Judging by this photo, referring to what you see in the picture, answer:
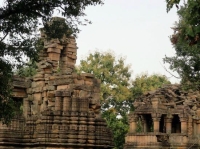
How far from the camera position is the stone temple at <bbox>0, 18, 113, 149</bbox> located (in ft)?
47.0

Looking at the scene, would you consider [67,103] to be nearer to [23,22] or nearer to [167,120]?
[23,22]

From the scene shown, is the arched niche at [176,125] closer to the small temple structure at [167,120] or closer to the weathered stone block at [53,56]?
the small temple structure at [167,120]

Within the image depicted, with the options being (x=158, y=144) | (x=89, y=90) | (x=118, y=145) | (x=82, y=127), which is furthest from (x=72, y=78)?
(x=118, y=145)

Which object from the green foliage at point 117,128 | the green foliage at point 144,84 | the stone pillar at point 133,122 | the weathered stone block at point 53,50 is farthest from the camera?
the green foliage at point 144,84

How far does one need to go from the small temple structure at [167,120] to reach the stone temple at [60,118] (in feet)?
40.0

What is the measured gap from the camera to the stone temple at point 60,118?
1431 centimetres

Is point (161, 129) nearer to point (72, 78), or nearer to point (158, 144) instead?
point (158, 144)

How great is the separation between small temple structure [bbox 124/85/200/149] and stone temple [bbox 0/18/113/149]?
12.2 m

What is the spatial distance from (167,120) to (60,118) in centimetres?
1603

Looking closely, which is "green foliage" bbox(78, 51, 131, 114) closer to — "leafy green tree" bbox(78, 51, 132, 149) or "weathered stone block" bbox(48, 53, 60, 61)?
"leafy green tree" bbox(78, 51, 132, 149)

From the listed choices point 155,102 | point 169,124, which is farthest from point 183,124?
point 155,102

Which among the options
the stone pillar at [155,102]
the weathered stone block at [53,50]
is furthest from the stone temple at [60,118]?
the stone pillar at [155,102]

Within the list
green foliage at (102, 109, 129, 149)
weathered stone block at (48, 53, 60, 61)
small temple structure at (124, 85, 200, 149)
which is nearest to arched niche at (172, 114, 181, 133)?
small temple structure at (124, 85, 200, 149)

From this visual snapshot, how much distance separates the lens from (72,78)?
15773mm
